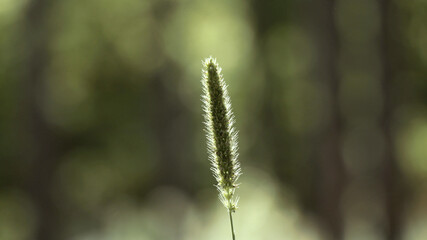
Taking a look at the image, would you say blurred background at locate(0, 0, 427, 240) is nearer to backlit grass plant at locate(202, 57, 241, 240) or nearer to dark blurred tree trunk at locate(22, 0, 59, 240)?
dark blurred tree trunk at locate(22, 0, 59, 240)

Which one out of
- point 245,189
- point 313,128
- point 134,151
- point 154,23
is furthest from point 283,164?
point 313,128

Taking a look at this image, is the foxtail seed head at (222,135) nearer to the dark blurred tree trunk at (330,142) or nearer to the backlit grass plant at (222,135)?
the backlit grass plant at (222,135)

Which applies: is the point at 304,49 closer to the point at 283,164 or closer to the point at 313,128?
the point at 313,128

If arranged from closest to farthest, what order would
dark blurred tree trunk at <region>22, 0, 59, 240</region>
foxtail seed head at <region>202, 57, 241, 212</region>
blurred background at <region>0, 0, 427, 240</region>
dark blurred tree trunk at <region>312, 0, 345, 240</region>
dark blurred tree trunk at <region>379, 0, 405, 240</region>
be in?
foxtail seed head at <region>202, 57, 241, 212</region> < dark blurred tree trunk at <region>312, 0, 345, 240</region> < dark blurred tree trunk at <region>379, 0, 405, 240</region> < blurred background at <region>0, 0, 427, 240</region> < dark blurred tree trunk at <region>22, 0, 59, 240</region>

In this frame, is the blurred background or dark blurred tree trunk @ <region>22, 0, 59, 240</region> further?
dark blurred tree trunk @ <region>22, 0, 59, 240</region>

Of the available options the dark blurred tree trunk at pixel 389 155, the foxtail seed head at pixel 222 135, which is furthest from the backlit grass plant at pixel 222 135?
the dark blurred tree trunk at pixel 389 155

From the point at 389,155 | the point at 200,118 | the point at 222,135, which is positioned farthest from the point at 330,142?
the point at 200,118

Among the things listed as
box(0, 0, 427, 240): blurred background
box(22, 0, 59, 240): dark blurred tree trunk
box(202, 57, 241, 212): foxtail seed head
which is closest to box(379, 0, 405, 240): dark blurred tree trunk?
box(0, 0, 427, 240): blurred background

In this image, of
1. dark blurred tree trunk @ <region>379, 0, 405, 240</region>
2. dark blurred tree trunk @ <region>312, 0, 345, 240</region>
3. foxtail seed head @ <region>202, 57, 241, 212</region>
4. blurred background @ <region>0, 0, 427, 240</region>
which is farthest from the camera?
blurred background @ <region>0, 0, 427, 240</region>
